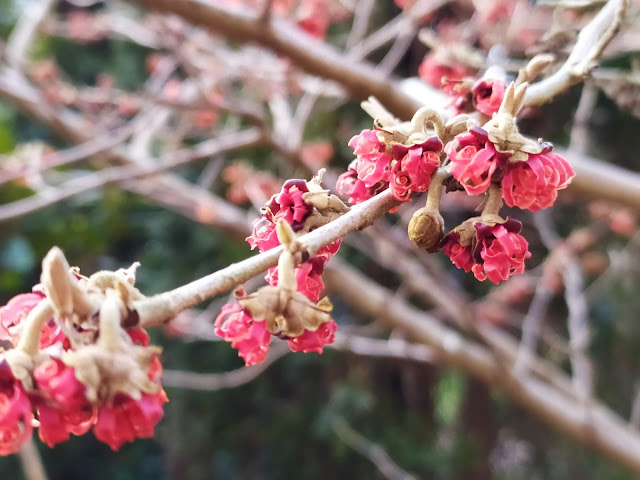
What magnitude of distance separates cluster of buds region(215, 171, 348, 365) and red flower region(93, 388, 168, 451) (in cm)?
8

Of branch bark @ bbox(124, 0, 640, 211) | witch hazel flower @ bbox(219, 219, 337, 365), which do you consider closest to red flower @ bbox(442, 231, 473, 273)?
witch hazel flower @ bbox(219, 219, 337, 365)

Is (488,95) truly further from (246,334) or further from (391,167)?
(246,334)

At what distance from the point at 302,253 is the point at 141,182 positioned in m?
2.22

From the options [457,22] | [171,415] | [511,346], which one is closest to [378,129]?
[511,346]

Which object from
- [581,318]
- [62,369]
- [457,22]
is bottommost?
[581,318]

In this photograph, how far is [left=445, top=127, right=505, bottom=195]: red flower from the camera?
455 mm

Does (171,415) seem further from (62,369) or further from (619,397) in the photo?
(62,369)

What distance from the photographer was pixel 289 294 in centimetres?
43

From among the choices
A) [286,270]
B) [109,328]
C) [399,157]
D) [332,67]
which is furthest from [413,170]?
[332,67]

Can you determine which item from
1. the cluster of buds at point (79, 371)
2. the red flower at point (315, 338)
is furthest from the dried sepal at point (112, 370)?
the red flower at point (315, 338)

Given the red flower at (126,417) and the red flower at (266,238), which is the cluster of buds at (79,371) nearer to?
the red flower at (126,417)

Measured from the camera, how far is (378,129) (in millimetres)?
494

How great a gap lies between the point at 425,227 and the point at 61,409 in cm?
31

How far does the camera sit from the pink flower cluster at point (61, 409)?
383 mm
